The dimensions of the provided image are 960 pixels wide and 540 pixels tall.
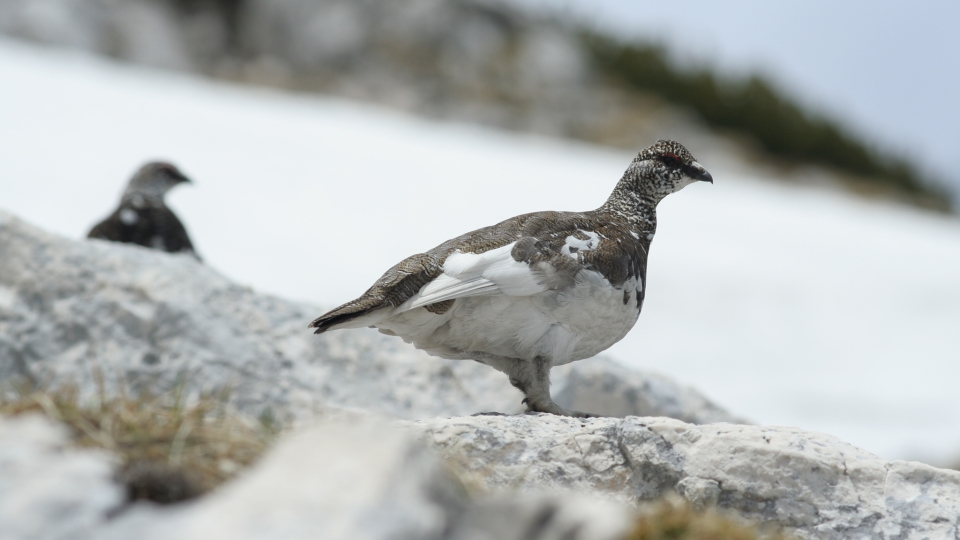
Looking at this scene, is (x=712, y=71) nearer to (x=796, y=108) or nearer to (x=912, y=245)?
(x=796, y=108)

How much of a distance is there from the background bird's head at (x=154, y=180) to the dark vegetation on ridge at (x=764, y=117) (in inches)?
835

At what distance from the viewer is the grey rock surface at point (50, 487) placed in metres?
1.67

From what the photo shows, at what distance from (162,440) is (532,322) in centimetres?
179

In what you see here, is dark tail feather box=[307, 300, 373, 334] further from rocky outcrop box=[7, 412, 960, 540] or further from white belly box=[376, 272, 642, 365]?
rocky outcrop box=[7, 412, 960, 540]

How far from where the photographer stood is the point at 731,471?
2.99 meters

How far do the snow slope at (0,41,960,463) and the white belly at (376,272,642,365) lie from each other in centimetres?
597

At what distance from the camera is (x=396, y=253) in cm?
1151

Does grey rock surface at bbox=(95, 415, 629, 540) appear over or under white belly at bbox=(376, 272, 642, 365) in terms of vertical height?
under

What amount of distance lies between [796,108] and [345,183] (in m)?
18.2

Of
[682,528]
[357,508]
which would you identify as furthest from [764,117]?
[357,508]

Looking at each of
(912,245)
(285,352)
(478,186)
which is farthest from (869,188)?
(285,352)

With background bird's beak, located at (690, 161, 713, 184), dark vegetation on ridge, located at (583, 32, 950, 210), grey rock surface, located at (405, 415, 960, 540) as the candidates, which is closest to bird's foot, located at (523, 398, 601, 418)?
grey rock surface, located at (405, 415, 960, 540)

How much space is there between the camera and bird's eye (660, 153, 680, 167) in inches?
169

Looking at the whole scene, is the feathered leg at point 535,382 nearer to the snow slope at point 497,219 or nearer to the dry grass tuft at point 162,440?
the dry grass tuft at point 162,440
